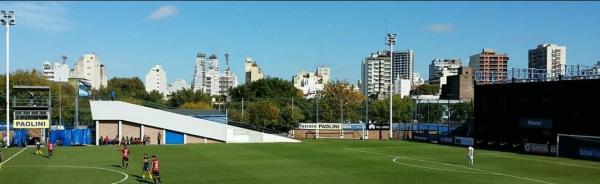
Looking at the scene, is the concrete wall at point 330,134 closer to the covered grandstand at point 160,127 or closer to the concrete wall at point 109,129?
the covered grandstand at point 160,127

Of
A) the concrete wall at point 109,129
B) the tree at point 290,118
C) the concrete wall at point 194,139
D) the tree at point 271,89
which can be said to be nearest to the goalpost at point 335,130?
the tree at point 290,118

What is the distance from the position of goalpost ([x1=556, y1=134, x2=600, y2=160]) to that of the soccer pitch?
2.24 m

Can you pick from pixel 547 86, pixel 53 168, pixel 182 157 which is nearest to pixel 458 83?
pixel 547 86

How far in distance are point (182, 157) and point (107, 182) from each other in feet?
56.6

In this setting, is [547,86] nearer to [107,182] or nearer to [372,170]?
[372,170]

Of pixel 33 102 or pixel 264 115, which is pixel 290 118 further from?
pixel 33 102

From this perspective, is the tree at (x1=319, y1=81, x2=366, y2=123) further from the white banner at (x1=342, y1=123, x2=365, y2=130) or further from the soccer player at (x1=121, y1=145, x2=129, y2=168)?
the soccer player at (x1=121, y1=145, x2=129, y2=168)

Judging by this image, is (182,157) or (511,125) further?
(511,125)

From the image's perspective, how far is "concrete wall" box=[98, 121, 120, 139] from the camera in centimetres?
7019

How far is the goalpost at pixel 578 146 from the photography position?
49.7m

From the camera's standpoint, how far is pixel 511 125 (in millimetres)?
62156

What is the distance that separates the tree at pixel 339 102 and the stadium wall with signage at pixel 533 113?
4513 centimetres

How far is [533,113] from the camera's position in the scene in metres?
59.3

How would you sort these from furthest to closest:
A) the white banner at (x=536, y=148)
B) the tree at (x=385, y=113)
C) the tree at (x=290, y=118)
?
the tree at (x=385, y=113) → the tree at (x=290, y=118) → the white banner at (x=536, y=148)
